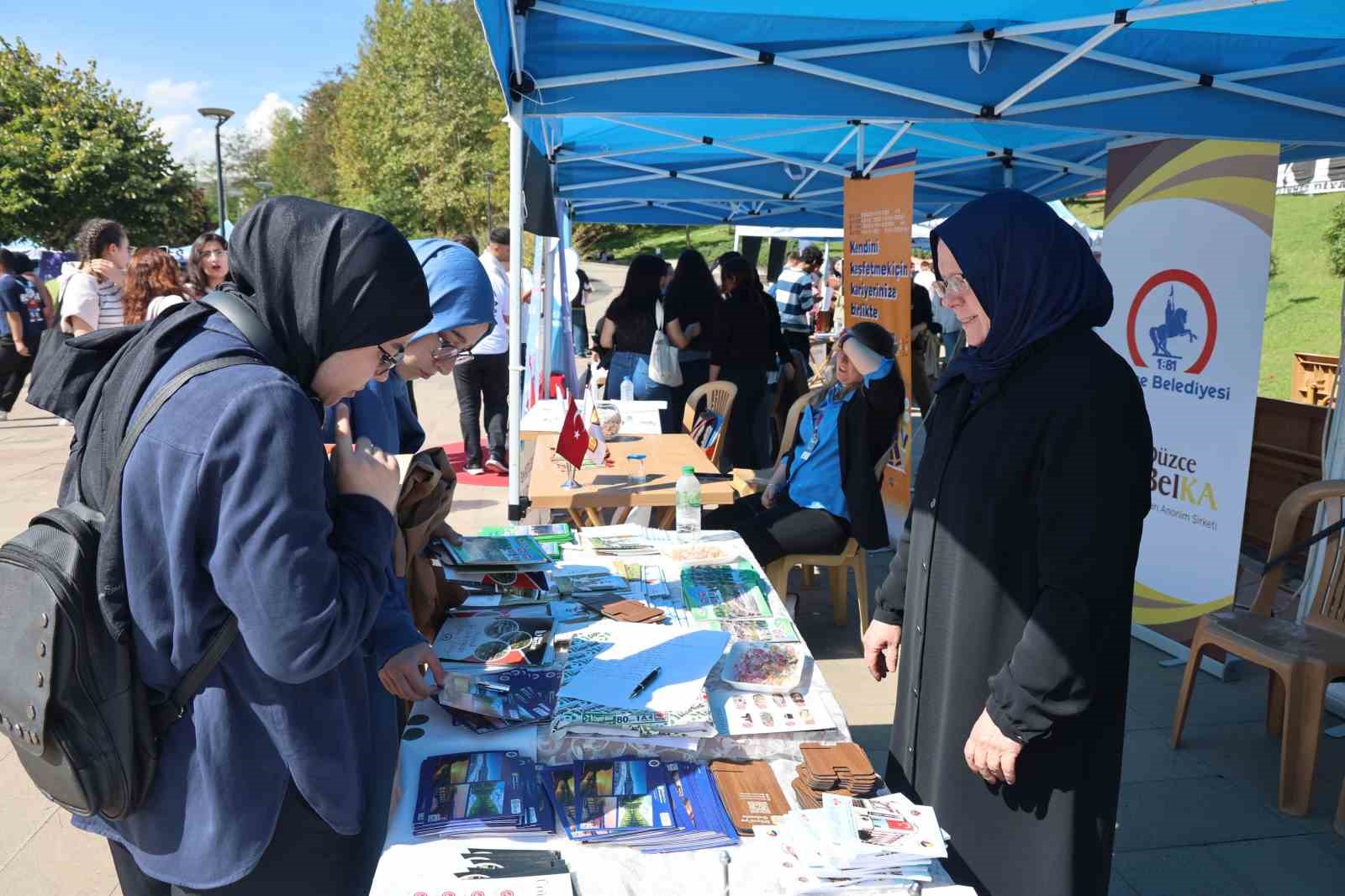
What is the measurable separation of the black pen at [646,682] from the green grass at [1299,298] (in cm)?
1340

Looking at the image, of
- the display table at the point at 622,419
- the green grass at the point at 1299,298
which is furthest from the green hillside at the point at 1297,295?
the display table at the point at 622,419

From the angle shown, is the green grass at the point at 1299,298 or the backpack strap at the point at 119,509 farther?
the green grass at the point at 1299,298

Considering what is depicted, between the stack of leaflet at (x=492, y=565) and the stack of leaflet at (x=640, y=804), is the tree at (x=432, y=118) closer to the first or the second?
the stack of leaflet at (x=492, y=565)

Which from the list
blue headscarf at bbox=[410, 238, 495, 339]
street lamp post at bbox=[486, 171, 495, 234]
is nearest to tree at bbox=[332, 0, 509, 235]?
street lamp post at bbox=[486, 171, 495, 234]

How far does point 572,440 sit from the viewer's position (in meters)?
3.66

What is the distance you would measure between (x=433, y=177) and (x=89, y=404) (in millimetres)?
36032

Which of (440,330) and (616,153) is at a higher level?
(616,153)

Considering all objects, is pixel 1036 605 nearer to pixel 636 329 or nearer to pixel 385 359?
pixel 385 359

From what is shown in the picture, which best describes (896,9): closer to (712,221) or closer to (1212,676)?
(1212,676)

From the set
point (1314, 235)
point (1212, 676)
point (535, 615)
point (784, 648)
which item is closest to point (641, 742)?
point (784, 648)

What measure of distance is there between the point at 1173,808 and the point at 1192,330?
202 centimetres

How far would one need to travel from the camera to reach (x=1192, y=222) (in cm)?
390

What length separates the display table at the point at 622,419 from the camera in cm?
483

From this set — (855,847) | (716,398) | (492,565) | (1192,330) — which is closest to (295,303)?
(855,847)
